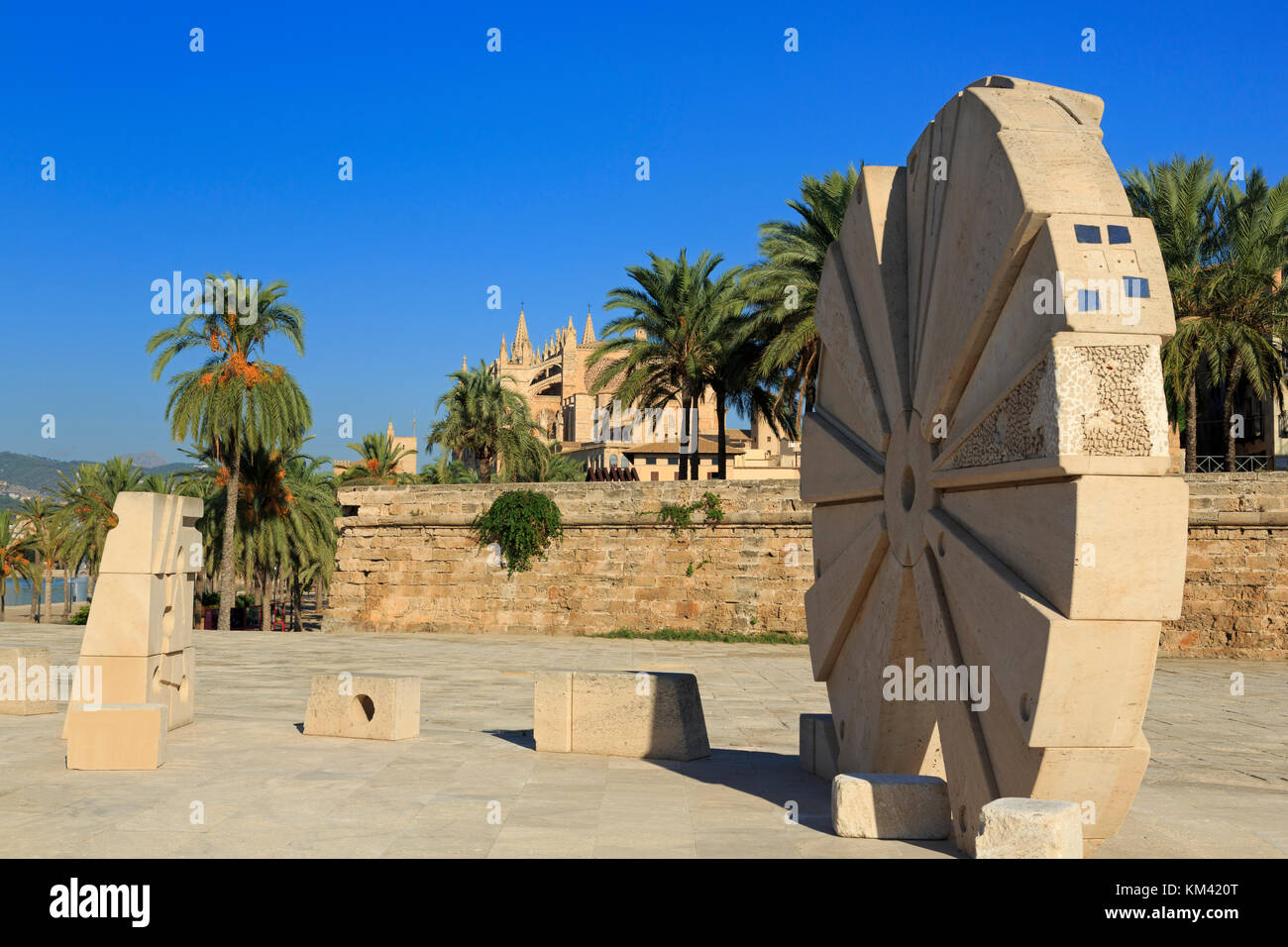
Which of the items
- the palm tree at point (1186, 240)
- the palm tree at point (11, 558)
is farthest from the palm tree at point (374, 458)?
the palm tree at point (1186, 240)

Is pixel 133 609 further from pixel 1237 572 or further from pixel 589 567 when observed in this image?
pixel 1237 572

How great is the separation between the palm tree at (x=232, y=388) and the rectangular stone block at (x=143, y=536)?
15933 mm

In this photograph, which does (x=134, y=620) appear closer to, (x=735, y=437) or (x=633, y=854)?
(x=633, y=854)

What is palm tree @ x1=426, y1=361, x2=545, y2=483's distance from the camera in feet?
100

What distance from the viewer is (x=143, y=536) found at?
7625mm

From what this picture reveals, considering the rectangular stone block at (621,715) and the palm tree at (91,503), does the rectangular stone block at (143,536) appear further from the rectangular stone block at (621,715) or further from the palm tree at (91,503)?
the palm tree at (91,503)

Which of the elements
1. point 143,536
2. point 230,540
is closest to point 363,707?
point 143,536

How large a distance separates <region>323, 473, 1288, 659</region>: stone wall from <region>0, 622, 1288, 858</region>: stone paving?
714 centimetres

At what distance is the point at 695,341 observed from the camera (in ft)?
74.8

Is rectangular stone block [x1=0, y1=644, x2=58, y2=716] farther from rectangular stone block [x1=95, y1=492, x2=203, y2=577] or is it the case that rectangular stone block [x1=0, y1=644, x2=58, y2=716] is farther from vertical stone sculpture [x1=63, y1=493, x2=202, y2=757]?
rectangular stone block [x1=95, y1=492, x2=203, y2=577]

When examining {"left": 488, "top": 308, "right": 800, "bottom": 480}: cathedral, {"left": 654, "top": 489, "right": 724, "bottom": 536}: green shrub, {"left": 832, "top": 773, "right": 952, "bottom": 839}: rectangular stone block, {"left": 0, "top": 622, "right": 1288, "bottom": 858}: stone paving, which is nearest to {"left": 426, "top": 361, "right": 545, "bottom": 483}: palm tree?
{"left": 488, "top": 308, "right": 800, "bottom": 480}: cathedral

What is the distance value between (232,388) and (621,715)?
1809 centimetres

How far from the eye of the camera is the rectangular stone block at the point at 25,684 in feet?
29.1
